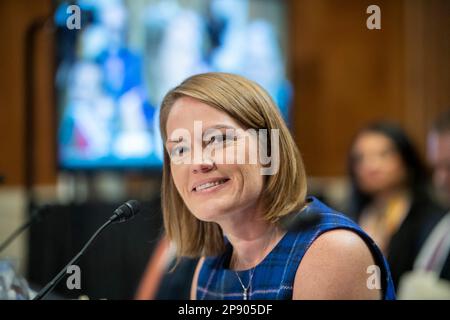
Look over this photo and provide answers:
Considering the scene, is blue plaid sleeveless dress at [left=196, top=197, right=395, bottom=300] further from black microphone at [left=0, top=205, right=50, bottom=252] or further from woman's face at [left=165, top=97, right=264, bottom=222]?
black microphone at [left=0, top=205, right=50, bottom=252]

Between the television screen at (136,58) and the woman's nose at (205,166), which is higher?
the television screen at (136,58)

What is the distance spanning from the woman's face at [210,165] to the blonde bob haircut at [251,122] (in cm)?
1

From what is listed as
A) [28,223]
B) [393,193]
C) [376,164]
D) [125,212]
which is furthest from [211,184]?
[376,164]

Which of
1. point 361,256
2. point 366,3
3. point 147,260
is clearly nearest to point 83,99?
point 147,260

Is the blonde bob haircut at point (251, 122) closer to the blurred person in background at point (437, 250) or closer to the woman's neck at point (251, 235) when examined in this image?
the woman's neck at point (251, 235)

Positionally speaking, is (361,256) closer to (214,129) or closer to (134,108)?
(214,129)

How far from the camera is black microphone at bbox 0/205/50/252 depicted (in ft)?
3.93

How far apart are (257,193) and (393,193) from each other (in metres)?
0.92

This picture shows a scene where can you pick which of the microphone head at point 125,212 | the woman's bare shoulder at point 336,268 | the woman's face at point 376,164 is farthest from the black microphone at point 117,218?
the woman's face at point 376,164

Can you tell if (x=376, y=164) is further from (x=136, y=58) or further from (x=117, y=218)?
(x=117, y=218)

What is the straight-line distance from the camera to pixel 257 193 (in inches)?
39.6

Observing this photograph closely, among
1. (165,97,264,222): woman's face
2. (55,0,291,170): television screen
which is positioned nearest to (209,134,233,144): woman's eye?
(165,97,264,222): woman's face

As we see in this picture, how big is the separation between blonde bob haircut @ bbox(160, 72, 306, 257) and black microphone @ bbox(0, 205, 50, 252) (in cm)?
29

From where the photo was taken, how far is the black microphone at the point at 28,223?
1198 millimetres
